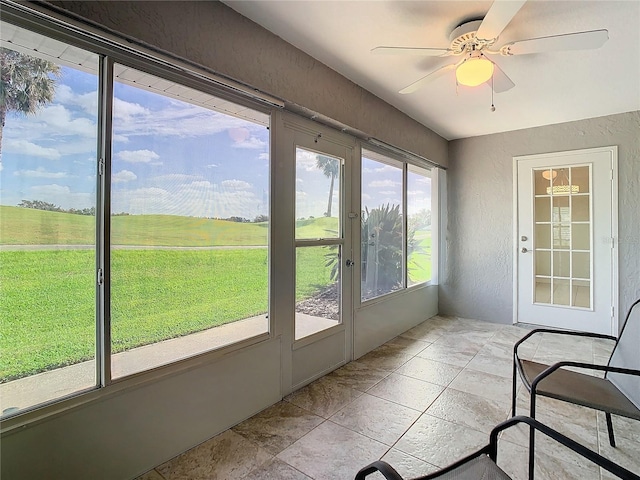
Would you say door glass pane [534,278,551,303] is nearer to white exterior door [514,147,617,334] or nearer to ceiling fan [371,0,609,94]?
white exterior door [514,147,617,334]

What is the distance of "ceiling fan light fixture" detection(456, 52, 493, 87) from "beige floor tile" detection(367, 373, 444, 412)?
215 centimetres

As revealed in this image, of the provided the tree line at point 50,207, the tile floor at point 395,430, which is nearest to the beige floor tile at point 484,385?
the tile floor at point 395,430

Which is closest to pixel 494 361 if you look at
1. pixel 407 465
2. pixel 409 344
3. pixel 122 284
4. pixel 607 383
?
pixel 409 344

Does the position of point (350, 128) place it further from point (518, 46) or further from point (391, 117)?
point (518, 46)

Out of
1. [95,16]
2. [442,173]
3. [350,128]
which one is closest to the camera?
[95,16]

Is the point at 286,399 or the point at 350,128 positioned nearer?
the point at 286,399

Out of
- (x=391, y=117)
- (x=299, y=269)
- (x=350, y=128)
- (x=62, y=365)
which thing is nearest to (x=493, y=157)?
(x=391, y=117)

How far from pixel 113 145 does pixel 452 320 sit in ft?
Result: 14.0

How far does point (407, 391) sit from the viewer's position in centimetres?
246

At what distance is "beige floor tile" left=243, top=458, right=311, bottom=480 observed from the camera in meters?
1.60

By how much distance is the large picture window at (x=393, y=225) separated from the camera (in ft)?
10.7

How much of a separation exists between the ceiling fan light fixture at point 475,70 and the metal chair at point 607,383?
1519 mm

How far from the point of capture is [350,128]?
279 centimetres

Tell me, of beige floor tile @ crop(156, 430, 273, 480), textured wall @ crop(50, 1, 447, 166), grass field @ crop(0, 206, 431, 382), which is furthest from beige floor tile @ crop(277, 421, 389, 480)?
textured wall @ crop(50, 1, 447, 166)
